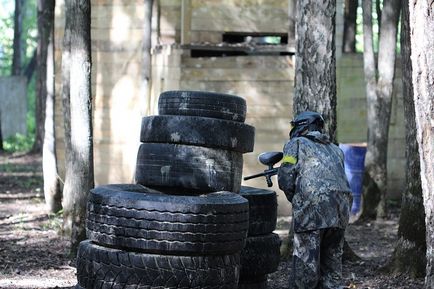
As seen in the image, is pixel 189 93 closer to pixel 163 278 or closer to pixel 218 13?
pixel 163 278

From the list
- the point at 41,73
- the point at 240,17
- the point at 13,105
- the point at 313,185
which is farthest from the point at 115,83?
the point at 13,105

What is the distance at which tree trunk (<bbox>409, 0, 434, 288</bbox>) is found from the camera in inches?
261

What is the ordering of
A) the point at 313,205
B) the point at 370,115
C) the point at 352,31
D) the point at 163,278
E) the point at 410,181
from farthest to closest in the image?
the point at 352,31 < the point at 370,115 < the point at 410,181 < the point at 313,205 < the point at 163,278

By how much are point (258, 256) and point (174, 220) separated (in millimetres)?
1625

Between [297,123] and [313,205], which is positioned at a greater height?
[297,123]

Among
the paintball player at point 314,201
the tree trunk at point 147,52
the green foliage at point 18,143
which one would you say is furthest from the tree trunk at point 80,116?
the green foliage at point 18,143

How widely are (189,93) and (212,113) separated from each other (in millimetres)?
288

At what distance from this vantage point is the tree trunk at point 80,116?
434 inches

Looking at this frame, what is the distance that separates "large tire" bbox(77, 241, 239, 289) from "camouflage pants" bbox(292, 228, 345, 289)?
2.79ft

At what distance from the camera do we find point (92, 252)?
24.3ft

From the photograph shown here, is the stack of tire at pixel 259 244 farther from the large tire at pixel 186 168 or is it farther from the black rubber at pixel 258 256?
the large tire at pixel 186 168

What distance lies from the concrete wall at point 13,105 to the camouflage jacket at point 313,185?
32.5 metres

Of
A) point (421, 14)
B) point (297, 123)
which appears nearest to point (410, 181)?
point (297, 123)

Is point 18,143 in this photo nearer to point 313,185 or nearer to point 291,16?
point 291,16
